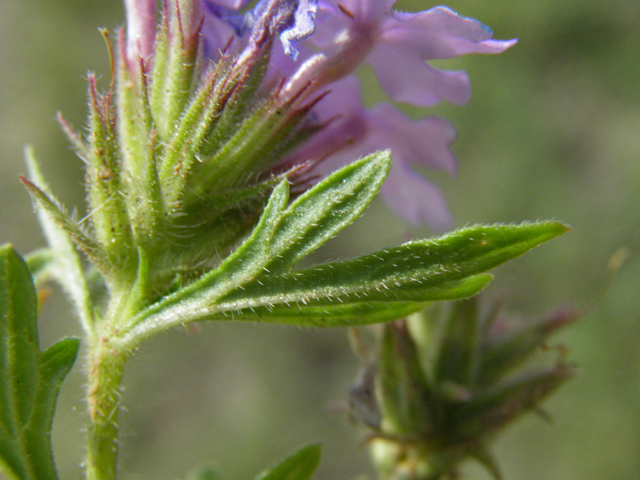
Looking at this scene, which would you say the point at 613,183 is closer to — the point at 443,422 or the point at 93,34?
the point at 443,422

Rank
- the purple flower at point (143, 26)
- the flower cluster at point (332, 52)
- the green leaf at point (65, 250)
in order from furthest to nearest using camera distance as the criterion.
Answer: the purple flower at point (143, 26)
the flower cluster at point (332, 52)
the green leaf at point (65, 250)

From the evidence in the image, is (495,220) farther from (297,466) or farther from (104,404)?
(104,404)

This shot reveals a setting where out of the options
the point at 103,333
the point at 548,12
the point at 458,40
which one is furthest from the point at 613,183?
the point at 103,333

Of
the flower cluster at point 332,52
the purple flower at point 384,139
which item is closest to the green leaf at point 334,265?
the flower cluster at point 332,52

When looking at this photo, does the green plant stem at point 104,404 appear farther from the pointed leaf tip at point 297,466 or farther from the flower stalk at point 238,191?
the pointed leaf tip at point 297,466

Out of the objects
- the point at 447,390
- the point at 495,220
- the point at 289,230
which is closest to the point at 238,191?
the point at 289,230
